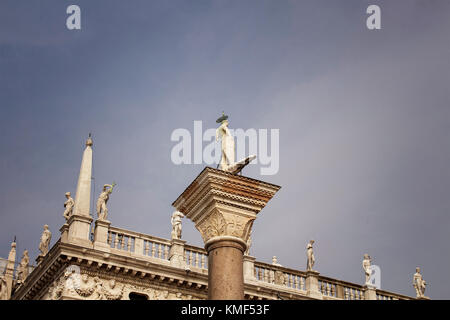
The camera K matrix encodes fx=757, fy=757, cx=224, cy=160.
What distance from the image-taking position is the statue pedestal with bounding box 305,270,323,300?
2828 centimetres

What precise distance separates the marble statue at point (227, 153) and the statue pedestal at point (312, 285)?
14.2 metres

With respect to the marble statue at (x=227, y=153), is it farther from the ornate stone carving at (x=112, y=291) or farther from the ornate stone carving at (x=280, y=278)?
the ornate stone carving at (x=280, y=278)

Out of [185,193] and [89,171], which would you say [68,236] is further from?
[185,193]

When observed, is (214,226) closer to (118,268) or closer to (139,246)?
(118,268)

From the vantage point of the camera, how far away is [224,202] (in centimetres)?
1320

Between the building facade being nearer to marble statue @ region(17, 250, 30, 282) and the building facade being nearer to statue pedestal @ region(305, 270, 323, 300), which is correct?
statue pedestal @ region(305, 270, 323, 300)

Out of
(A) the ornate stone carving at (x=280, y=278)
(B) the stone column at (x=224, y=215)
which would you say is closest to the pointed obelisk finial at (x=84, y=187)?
(A) the ornate stone carving at (x=280, y=278)

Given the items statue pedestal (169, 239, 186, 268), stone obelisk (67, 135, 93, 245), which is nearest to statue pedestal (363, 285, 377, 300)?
statue pedestal (169, 239, 186, 268)

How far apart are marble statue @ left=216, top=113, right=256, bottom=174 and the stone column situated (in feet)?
1.41

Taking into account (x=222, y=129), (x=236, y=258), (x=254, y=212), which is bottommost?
(x=236, y=258)

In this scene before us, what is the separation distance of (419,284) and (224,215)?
21710 millimetres
